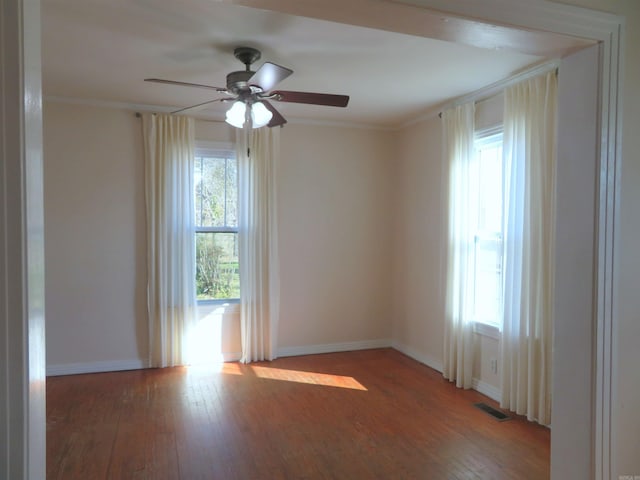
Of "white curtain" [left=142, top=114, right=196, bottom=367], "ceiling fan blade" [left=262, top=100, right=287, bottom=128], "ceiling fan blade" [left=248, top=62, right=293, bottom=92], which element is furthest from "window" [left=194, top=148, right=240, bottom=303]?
"ceiling fan blade" [left=248, top=62, right=293, bottom=92]

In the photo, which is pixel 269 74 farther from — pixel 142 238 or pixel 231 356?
pixel 231 356

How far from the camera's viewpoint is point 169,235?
4281 mm

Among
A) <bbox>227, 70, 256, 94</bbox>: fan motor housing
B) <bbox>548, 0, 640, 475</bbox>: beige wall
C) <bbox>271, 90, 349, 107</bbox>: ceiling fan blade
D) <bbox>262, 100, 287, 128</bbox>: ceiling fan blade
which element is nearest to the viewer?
<bbox>548, 0, 640, 475</bbox>: beige wall

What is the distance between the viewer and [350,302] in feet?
16.5

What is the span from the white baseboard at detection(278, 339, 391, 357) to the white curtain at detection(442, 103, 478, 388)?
1277mm

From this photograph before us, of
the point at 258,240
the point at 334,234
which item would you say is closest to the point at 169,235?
the point at 258,240

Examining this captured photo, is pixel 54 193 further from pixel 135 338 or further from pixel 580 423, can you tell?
pixel 580 423

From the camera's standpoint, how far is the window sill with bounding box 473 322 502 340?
3.58 metres

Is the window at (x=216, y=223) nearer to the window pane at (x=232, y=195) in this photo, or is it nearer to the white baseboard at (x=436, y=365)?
the window pane at (x=232, y=195)

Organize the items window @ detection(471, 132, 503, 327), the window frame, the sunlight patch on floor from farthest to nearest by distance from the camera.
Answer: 1. the sunlight patch on floor
2. window @ detection(471, 132, 503, 327)
3. the window frame

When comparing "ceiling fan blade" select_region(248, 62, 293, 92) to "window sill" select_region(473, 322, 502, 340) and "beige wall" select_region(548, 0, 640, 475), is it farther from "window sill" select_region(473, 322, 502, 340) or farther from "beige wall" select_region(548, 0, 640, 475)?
"window sill" select_region(473, 322, 502, 340)

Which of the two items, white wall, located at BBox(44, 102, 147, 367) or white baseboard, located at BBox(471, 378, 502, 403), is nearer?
white baseboard, located at BBox(471, 378, 502, 403)

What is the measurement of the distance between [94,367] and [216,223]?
1870 millimetres

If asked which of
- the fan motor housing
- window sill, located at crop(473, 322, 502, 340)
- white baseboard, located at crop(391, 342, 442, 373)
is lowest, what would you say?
white baseboard, located at crop(391, 342, 442, 373)
